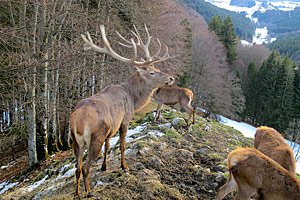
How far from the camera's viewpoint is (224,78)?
35.1 m

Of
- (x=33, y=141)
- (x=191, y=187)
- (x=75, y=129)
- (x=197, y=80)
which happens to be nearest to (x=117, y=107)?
(x=75, y=129)

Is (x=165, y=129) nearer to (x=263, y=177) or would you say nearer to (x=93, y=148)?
(x=93, y=148)

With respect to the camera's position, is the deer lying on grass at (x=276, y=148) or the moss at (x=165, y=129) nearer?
the deer lying on grass at (x=276, y=148)

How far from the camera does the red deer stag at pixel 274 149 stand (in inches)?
159

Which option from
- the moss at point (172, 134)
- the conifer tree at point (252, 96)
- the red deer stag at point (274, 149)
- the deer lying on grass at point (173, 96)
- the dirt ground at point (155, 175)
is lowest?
the conifer tree at point (252, 96)

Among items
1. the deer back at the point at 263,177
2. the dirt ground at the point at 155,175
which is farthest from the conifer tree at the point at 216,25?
the deer back at the point at 263,177

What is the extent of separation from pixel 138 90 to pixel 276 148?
3346 mm

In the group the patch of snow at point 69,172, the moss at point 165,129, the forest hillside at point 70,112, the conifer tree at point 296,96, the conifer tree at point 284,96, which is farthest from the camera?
the conifer tree at point 284,96

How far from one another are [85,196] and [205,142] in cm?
457

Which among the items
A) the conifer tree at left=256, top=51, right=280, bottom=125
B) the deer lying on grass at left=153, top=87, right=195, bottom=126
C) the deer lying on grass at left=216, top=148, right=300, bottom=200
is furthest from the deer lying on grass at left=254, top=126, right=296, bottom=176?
the conifer tree at left=256, top=51, right=280, bottom=125

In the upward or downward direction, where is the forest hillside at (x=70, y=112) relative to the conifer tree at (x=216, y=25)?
downward

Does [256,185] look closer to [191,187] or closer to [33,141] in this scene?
[191,187]

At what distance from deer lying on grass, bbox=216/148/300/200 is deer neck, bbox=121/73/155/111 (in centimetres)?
262

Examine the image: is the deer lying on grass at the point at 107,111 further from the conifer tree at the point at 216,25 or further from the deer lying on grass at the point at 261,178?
the conifer tree at the point at 216,25
